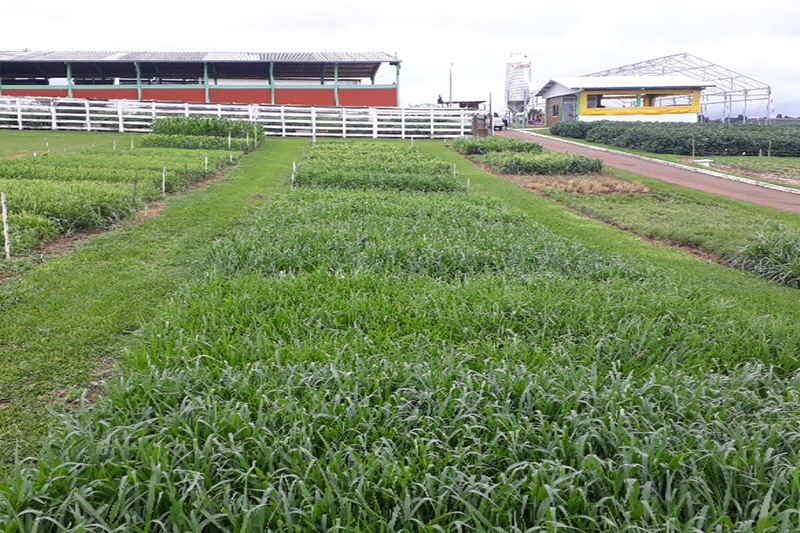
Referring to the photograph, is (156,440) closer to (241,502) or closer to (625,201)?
(241,502)

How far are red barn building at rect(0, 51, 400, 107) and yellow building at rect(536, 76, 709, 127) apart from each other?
17.6m

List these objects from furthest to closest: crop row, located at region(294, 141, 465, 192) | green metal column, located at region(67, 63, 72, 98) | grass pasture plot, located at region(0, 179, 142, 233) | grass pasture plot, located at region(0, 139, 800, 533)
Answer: green metal column, located at region(67, 63, 72, 98), crop row, located at region(294, 141, 465, 192), grass pasture plot, located at region(0, 179, 142, 233), grass pasture plot, located at region(0, 139, 800, 533)

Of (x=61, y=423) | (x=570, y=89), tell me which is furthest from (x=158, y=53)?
(x=61, y=423)

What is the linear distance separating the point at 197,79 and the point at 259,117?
12018mm

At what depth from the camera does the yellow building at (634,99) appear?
50562 millimetres

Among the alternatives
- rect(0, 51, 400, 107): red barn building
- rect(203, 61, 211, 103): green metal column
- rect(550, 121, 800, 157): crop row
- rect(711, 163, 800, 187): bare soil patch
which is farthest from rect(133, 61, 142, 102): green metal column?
rect(711, 163, 800, 187): bare soil patch

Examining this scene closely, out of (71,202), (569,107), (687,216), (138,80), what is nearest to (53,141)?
(138,80)

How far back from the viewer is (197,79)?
142 ft

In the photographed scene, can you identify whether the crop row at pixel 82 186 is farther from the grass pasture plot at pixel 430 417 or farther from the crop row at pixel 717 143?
the crop row at pixel 717 143

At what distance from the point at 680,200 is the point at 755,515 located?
14.7 meters

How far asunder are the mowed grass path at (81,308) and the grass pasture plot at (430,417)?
481 mm

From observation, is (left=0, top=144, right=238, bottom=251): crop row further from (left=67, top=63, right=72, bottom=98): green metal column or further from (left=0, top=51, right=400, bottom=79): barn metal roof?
(left=67, top=63, right=72, bottom=98): green metal column

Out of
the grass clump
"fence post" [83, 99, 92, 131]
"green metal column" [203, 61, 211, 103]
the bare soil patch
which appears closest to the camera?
the grass clump

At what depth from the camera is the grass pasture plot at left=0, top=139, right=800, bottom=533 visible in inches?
114
